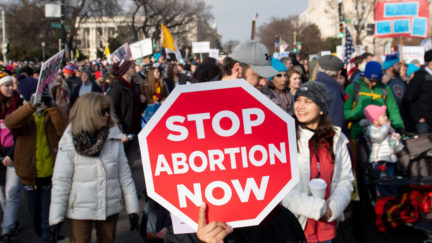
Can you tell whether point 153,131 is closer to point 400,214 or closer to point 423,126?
point 400,214

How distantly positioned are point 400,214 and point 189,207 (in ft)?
12.1

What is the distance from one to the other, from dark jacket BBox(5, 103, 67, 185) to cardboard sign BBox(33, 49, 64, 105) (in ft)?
1.41

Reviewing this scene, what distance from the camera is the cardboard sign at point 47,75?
409 centimetres

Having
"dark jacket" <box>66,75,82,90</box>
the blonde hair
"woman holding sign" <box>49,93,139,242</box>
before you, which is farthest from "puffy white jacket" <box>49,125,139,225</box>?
"dark jacket" <box>66,75,82,90</box>

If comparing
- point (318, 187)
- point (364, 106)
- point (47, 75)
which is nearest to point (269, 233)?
point (318, 187)

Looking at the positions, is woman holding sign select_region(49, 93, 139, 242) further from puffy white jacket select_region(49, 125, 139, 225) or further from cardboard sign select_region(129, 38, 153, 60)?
cardboard sign select_region(129, 38, 153, 60)

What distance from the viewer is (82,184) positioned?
3514mm

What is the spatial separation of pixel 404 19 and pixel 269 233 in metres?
10.4

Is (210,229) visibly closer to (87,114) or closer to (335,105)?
(87,114)

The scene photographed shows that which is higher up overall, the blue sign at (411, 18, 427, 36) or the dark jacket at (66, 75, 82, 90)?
the blue sign at (411, 18, 427, 36)

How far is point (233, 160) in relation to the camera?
153 cm

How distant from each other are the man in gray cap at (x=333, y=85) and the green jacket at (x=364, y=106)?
26cm

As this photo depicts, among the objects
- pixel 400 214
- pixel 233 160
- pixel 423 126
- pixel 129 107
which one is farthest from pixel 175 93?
pixel 423 126

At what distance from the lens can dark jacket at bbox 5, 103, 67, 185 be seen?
4523mm
